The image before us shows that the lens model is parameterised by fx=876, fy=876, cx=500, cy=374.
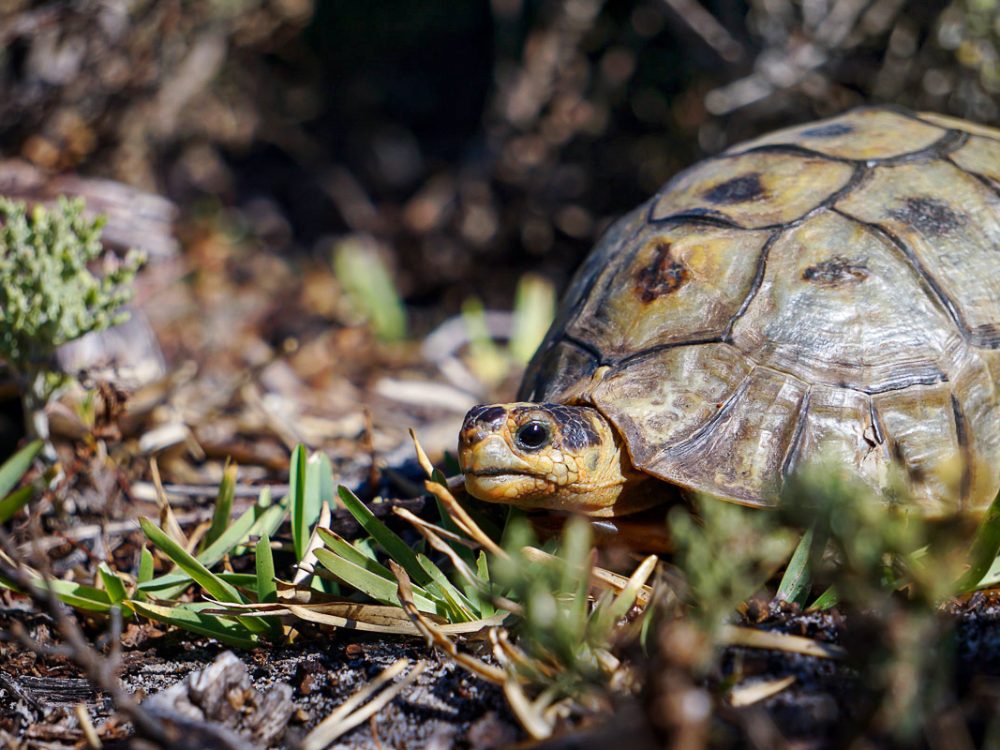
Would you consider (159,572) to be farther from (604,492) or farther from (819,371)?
(819,371)

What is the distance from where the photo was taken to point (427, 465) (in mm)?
2254

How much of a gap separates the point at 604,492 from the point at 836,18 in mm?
3106

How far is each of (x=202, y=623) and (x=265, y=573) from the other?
0.62ft

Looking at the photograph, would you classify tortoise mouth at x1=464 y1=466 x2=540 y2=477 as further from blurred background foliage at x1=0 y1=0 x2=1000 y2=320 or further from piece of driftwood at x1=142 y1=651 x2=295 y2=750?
blurred background foliage at x1=0 y1=0 x2=1000 y2=320

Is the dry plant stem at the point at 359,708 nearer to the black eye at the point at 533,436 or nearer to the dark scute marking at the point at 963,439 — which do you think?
the black eye at the point at 533,436

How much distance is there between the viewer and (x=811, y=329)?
231 centimetres

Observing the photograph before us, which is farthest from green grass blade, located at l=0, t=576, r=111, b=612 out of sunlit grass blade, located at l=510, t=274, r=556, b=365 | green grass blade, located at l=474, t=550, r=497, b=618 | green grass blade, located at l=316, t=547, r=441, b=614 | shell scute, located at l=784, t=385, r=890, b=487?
sunlit grass blade, located at l=510, t=274, r=556, b=365

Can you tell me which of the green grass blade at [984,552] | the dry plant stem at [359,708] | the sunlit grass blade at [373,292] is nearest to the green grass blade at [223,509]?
the dry plant stem at [359,708]

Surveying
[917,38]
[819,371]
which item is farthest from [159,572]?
[917,38]

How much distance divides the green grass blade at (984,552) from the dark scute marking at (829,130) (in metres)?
1.34

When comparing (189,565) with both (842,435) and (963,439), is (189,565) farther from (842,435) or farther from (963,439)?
(963,439)

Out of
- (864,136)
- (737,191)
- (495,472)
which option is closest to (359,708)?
(495,472)

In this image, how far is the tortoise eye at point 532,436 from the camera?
2.15 m

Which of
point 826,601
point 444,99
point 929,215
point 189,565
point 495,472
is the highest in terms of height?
point 444,99
